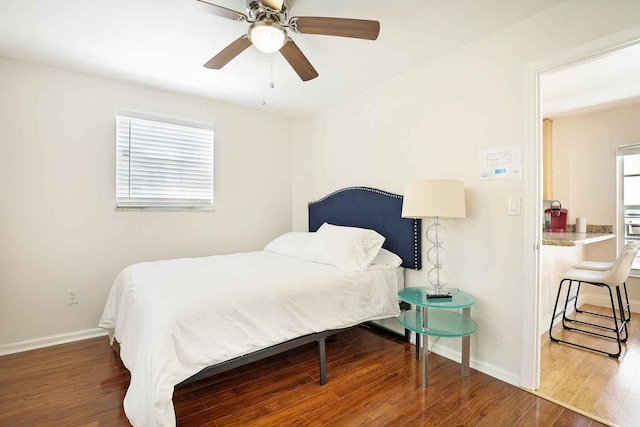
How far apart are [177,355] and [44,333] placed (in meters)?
2.07

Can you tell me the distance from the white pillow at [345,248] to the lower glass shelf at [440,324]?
536mm

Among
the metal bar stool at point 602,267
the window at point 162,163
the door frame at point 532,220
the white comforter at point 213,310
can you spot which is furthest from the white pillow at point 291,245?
the metal bar stool at point 602,267

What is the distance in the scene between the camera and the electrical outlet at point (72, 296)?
274 centimetres

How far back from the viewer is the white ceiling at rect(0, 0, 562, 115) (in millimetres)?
1895

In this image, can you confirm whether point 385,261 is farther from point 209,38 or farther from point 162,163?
point 162,163

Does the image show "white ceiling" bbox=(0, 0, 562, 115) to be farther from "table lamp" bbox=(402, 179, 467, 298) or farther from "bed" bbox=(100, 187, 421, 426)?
"bed" bbox=(100, 187, 421, 426)

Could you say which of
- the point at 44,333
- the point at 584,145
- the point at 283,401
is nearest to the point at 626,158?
the point at 584,145

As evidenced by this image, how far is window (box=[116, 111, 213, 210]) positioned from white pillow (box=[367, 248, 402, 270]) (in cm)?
204

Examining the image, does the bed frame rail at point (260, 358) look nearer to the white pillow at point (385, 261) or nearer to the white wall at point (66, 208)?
the white pillow at point (385, 261)

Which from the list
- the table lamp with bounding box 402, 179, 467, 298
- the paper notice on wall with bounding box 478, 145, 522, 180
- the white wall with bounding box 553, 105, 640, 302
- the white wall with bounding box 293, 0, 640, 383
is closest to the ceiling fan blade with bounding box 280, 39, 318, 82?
the white wall with bounding box 293, 0, 640, 383

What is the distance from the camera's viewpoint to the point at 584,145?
3.93 meters

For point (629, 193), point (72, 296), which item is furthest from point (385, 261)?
point (629, 193)

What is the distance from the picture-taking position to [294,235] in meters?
3.38

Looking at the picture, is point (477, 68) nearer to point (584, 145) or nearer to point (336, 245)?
point (336, 245)
